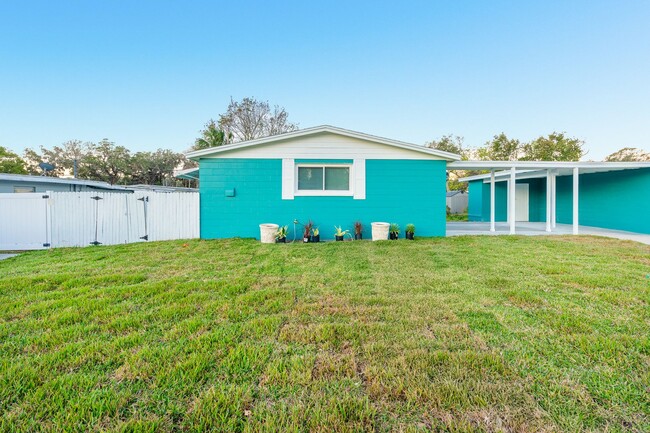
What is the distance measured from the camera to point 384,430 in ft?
4.91

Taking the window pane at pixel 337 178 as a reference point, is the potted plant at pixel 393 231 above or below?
below

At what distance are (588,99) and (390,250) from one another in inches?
587

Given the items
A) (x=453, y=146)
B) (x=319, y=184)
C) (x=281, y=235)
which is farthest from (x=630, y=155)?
(x=281, y=235)

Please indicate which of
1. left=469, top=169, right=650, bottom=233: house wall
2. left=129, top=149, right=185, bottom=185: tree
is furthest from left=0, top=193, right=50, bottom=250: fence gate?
left=129, top=149, right=185, bottom=185: tree

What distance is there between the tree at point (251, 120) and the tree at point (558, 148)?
20275 millimetres

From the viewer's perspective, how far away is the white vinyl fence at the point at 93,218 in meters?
7.60

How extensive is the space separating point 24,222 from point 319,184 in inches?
314

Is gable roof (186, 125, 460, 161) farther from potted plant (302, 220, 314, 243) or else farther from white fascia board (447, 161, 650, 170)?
potted plant (302, 220, 314, 243)

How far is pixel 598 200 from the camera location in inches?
480

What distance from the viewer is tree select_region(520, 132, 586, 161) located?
22.9 meters

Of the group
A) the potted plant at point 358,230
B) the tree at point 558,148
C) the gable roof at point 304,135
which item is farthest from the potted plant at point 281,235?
the tree at point 558,148

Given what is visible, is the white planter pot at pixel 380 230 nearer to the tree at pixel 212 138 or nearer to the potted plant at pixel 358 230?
the potted plant at pixel 358 230

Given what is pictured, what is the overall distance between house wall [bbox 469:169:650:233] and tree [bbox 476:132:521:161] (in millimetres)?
9850

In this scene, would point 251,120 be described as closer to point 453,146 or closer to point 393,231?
point 453,146
